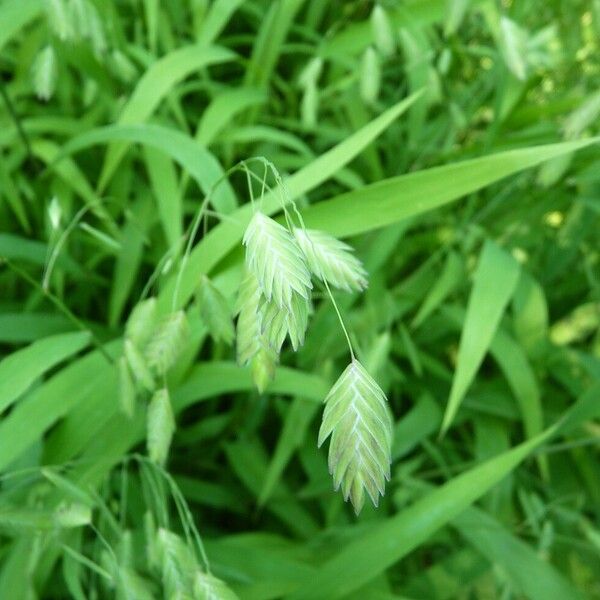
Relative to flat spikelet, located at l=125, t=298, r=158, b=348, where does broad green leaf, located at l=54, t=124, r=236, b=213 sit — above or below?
above

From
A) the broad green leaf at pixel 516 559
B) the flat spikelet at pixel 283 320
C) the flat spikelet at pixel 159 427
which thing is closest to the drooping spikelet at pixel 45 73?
the flat spikelet at pixel 159 427

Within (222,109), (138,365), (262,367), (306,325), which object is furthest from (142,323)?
(222,109)

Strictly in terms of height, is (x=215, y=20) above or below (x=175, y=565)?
above

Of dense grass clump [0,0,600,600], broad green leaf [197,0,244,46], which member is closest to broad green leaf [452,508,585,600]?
dense grass clump [0,0,600,600]

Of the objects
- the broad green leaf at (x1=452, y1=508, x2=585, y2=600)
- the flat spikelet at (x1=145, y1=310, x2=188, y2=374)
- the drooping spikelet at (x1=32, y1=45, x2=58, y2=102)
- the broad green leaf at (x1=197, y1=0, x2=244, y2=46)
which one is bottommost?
the broad green leaf at (x1=452, y1=508, x2=585, y2=600)

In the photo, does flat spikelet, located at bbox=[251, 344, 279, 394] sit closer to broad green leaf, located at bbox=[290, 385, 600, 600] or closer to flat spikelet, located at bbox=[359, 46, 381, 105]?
broad green leaf, located at bbox=[290, 385, 600, 600]

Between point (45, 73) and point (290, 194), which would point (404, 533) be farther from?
point (45, 73)
